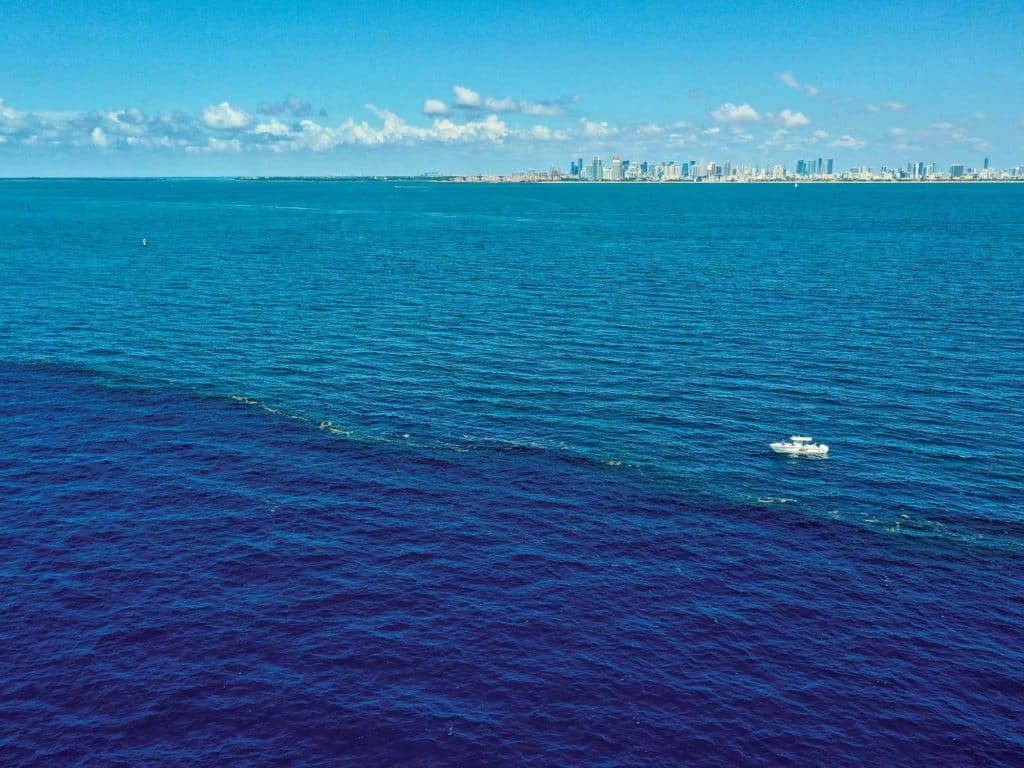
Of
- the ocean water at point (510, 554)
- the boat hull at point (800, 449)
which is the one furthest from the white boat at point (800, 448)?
the ocean water at point (510, 554)

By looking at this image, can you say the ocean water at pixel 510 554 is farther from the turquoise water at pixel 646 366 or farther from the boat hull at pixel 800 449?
the boat hull at pixel 800 449

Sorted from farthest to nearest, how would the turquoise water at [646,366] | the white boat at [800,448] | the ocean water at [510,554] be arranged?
the white boat at [800,448] < the turquoise water at [646,366] < the ocean water at [510,554]

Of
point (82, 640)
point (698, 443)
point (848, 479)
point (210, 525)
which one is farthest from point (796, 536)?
point (82, 640)

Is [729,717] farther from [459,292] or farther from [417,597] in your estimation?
[459,292]

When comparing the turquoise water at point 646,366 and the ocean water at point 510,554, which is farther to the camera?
the turquoise water at point 646,366

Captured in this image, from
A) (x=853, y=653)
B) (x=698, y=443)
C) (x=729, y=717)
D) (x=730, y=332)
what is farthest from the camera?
(x=730, y=332)

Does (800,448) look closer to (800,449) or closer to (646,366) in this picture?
(800,449)

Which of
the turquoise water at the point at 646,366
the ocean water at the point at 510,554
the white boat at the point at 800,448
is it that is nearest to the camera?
the ocean water at the point at 510,554

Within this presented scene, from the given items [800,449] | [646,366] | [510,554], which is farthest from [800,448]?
[510,554]
